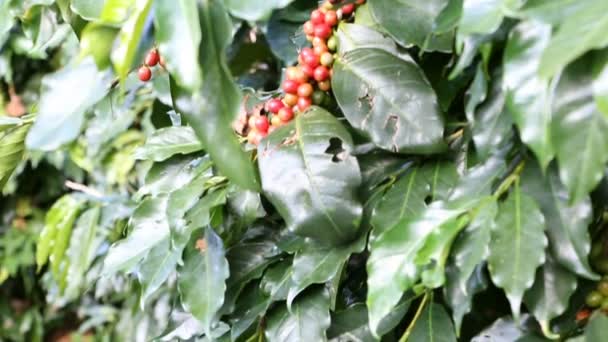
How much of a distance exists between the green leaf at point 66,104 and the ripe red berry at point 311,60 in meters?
0.22

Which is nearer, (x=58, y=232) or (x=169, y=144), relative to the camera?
(x=169, y=144)

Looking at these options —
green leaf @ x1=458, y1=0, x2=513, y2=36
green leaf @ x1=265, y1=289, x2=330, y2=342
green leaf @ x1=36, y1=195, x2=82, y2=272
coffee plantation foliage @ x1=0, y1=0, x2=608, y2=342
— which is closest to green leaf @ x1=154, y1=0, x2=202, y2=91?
coffee plantation foliage @ x1=0, y1=0, x2=608, y2=342

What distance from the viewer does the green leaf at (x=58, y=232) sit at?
121cm

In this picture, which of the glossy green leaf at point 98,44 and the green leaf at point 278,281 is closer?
the glossy green leaf at point 98,44

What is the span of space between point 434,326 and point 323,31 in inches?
10.4

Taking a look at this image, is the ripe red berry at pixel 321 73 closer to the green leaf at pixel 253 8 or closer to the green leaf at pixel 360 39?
the green leaf at pixel 360 39

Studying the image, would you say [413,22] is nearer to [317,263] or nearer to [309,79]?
[309,79]

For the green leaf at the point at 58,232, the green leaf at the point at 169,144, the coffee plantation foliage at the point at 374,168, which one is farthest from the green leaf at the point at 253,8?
the green leaf at the point at 58,232

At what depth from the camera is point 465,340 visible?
70 centimetres

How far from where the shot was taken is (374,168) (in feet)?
2.12

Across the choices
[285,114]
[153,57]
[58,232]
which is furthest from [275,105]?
[58,232]

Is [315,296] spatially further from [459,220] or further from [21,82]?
[21,82]

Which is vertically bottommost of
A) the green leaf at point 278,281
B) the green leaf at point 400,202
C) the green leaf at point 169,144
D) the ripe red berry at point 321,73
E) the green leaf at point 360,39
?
the green leaf at point 278,281

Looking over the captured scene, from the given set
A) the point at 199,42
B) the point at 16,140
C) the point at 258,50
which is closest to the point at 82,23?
the point at 16,140
